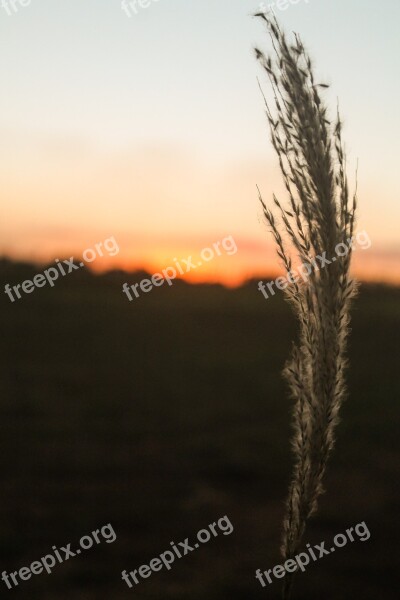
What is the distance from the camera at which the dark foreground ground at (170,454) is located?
113 inches

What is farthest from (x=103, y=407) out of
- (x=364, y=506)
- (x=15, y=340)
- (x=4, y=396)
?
(x=364, y=506)

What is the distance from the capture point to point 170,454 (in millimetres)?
3969

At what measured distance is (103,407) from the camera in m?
4.46

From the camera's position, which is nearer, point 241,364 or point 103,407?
point 103,407

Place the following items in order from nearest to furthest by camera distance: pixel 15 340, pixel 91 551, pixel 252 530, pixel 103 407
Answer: pixel 91 551, pixel 252 530, pixel 103 407, pixel 15 340

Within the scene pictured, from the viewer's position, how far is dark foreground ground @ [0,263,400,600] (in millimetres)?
2875

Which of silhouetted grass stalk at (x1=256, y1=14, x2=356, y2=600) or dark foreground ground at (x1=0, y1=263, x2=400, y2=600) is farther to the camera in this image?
dark foreground ground at (x1=0, y1=263, x2=400, y2=600)

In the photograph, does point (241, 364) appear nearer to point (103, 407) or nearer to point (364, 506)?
point (103, 407)

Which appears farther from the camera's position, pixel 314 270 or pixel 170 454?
pixel 170 454

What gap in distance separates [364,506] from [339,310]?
7.24 ft

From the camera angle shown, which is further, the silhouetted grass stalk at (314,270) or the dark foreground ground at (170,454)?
the dark foreground ground at (170,454)

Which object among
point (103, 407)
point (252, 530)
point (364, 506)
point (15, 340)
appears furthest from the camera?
point (15, 340)

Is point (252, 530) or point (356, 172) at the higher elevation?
point (356, 172)

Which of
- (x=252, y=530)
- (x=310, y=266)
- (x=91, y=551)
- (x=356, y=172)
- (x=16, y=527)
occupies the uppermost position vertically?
(x=356, y=172)
